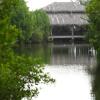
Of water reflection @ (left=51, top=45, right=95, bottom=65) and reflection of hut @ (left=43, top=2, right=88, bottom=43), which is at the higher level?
reflection of hut @ (left=43, top=2, right=88, bottom=43)

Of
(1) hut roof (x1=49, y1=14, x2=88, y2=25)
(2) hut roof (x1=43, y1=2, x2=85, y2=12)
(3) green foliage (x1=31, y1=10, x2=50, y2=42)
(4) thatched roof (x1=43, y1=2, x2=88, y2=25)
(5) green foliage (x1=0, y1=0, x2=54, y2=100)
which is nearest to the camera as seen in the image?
(5) green foliage (x1=0, y1=0, x2=54, y2=100)

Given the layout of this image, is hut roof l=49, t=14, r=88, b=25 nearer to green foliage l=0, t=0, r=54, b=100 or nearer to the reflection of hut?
the reflection of hut

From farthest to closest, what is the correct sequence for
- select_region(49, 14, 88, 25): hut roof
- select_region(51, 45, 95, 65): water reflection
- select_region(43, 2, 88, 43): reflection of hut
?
select_region(49, 14, 88, 25): hut roof
select_region(43, 2, 88, 43): reflection of hut
select_region(51, 45, 95, 65): water reflection

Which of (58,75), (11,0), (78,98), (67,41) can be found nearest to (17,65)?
(11,0)

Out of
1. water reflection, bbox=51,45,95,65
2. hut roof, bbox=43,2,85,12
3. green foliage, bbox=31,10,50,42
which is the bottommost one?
water reflection, bbox=51,45,95,65

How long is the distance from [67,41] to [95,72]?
6109 centimetres

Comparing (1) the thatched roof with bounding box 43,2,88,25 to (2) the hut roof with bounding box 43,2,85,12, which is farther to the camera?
(2) the hut roof with bounding box 43,2,85,12

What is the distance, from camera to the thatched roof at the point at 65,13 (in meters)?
103

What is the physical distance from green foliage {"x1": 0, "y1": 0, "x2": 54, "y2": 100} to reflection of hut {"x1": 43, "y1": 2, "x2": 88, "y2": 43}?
81.7m

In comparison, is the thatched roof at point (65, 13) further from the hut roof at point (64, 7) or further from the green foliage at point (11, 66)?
the green foliage at point (11, 66)

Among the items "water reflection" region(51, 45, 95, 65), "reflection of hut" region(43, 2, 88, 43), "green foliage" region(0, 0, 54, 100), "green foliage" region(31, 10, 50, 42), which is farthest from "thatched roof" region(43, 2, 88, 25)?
"green foliage" region(0, 0, 54, 100)

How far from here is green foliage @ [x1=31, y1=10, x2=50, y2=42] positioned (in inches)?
3415

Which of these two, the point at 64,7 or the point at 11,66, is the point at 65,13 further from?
the point at 11,66

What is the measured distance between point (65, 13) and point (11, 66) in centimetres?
9115
